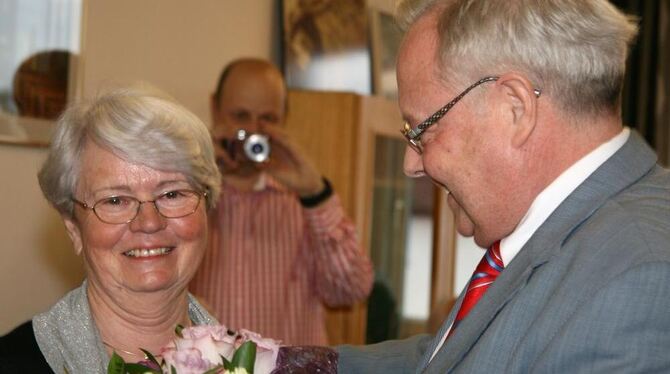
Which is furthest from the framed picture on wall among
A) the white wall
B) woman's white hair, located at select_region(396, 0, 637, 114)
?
woman's white hair, located at select_region(396, 0, 637, 114)

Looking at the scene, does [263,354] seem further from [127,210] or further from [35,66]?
[35,66]

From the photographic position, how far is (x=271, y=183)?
12.6 feet

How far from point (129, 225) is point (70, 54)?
1.22 m

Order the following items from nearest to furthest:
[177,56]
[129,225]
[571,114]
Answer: [571,114] < [129,225] < [177,56]

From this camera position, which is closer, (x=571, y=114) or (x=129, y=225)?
(x=571, y=114)

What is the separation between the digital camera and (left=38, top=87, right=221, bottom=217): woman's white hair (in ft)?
3.70

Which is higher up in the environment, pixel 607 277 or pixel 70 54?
pixel 70 54

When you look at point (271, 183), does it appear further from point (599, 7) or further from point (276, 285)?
point (599, 7)

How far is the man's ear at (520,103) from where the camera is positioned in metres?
1.71

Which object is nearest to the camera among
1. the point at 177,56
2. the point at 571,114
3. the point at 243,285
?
the point at 571,114

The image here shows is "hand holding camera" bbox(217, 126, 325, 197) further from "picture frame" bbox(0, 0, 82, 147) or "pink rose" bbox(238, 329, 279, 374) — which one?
"pink rose" bbox(238, 329, 279, 374)

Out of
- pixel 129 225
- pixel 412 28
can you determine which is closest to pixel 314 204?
pixel 129 225

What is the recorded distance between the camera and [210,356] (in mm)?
1626

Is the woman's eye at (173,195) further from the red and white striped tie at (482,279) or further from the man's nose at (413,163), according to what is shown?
the red and white striped tie at (482,279)
